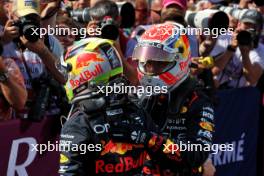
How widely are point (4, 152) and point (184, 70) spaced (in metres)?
1.85

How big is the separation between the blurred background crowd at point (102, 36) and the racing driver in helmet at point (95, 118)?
6.4 inches

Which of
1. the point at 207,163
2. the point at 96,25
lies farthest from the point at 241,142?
the point at 207,163

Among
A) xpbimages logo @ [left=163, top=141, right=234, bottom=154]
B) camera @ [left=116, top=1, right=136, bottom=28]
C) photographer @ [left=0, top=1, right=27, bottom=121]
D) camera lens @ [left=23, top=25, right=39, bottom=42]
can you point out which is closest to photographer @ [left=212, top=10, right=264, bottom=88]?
camera @ [left=116, top=1, right=136, bottom=28]

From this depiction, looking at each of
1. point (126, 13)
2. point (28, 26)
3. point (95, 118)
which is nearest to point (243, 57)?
point (126, 13)

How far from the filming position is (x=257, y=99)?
310 inches

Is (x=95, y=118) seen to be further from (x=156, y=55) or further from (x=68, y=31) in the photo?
(x=68, y=31)

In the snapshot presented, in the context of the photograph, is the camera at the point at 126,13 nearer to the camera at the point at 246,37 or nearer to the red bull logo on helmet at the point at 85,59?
the camera at the point at 246,37

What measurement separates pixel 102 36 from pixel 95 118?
2.47 meters

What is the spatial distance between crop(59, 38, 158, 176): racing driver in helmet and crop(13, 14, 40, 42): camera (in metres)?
1.71

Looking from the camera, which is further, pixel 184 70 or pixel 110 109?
pixel 184 70

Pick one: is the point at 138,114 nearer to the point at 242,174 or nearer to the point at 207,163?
the point at 207,163

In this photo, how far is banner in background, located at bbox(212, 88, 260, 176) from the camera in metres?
7.38

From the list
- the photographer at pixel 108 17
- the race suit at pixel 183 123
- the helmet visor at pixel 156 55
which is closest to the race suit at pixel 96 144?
the race suit at pixel 183 123

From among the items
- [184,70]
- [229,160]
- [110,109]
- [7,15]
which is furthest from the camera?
[229,160]
